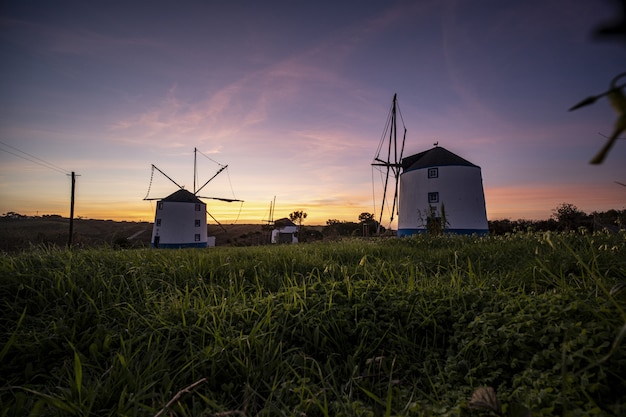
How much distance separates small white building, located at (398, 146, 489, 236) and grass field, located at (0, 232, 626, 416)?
23597 mm

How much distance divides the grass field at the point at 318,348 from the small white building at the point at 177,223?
42686 millimetres

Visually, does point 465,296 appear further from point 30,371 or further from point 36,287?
point 36,287

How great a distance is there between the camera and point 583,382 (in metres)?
1.96

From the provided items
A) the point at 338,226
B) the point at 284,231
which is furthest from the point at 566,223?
the point at 284,231

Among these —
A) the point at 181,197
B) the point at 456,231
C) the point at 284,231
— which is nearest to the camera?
the point at 456,231

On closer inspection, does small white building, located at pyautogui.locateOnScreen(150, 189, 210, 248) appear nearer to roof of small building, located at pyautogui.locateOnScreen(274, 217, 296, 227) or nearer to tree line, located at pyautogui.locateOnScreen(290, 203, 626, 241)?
tree line, located at pyautogui.locateOnScreen(290, 203, 626, 241)

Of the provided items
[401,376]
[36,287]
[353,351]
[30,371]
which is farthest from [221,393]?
[36,287]

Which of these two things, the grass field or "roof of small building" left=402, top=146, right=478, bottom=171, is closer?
the grass field

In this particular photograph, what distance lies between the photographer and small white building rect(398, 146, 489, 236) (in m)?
26.9

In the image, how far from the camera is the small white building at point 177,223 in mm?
44544

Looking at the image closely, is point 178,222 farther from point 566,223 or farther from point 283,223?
point 566,223

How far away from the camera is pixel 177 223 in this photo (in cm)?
4541

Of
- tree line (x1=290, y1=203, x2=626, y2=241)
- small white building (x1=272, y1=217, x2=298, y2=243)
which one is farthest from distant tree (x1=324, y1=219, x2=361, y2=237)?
small white building (x1=272, y1=217, x2=298, y2=243)

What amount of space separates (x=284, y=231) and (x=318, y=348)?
2563 inches
